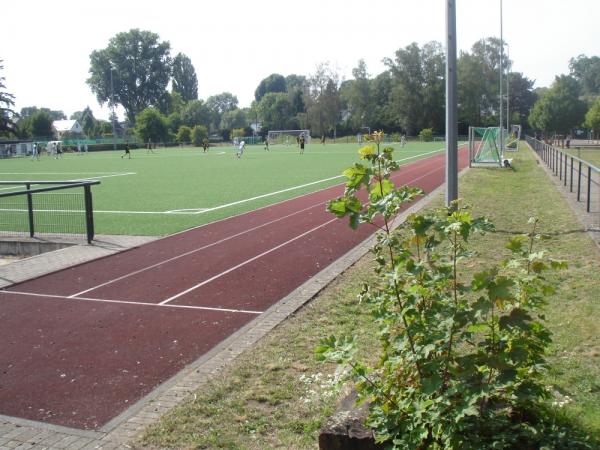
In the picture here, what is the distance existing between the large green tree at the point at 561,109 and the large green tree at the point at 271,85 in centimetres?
10654

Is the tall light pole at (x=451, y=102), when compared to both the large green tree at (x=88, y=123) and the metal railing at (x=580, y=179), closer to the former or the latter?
the metal railing at (x=580, y=179)

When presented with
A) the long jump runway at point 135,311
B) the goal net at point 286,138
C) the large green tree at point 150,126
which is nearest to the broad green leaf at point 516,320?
the long jump runway at point 135,311

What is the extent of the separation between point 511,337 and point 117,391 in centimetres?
337

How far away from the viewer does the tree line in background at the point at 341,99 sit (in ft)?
328

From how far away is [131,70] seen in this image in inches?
5027

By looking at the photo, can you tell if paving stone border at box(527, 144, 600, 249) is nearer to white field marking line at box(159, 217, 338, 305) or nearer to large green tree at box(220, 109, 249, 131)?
white field marking line at box(159, 217, 338, 305)

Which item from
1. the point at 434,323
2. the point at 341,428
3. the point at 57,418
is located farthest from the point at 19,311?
the point at 434,323

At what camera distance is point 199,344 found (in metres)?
6.59

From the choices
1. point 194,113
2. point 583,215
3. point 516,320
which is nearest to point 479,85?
point 194,113

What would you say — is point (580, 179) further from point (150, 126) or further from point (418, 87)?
A: point (418, 87)

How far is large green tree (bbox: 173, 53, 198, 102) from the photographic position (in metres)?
146

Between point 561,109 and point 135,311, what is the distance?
260 feet

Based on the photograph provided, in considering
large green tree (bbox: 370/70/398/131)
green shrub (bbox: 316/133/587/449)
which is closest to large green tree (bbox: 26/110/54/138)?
large green tree (bbox: 370/70/398/131)

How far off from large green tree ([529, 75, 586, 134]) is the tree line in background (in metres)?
0.12
